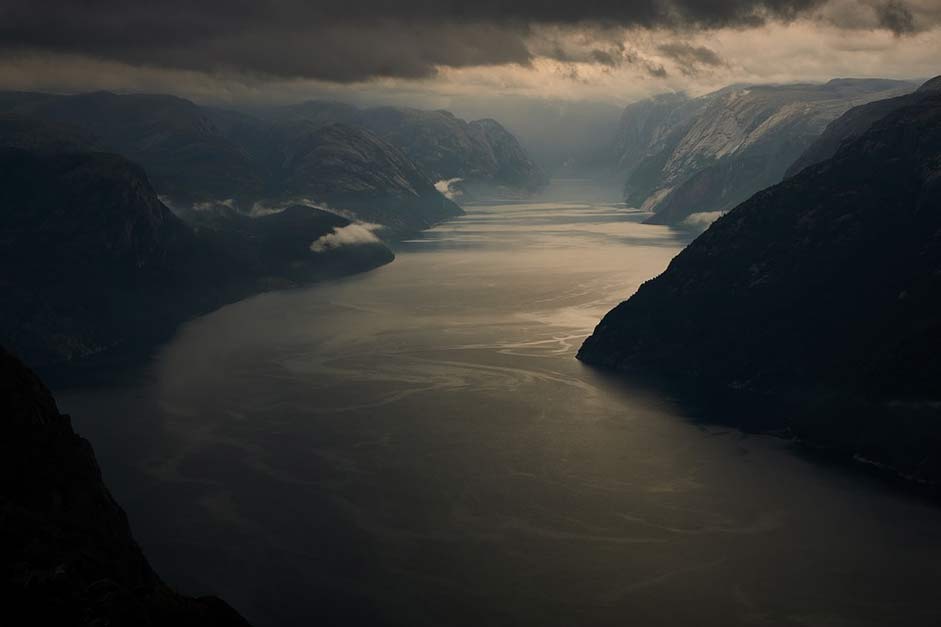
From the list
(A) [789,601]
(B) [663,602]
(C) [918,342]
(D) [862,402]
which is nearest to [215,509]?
(B) [663,602]

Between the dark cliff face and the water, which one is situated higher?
the dark cliff face

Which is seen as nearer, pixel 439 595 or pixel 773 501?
pixel 439 595

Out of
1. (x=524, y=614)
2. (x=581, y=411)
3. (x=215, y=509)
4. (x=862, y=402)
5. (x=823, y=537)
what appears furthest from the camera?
(x=581, y=411)

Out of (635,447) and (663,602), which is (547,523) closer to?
(663,602)

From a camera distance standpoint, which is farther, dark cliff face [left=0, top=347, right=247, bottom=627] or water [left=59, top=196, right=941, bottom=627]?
water [left=59, top=196, right=941, bottom=627]

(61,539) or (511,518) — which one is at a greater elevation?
(61,539)

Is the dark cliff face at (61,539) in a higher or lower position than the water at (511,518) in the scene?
higher

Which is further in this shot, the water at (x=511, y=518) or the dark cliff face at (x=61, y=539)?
the water at (x=511, y=518)

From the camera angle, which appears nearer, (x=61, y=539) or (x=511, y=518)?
(x=61, y=539)
